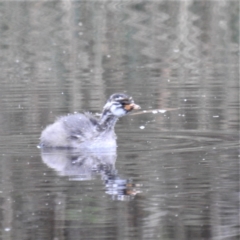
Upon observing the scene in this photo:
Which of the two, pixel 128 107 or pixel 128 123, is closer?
pixel 128 107

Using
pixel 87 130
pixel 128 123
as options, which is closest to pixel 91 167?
pixel 87 130

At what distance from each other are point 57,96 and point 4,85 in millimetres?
1911

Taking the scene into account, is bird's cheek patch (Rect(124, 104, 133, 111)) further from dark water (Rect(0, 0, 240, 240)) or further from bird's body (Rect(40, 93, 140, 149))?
dark water (Rect(0, 0, 240, 240))

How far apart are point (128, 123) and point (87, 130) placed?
156 centimetres

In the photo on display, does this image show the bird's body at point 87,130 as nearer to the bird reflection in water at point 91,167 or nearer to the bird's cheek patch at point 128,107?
the bird's cheek patch at point 128,107

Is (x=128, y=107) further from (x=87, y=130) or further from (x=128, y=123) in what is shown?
(x=128, y=123)

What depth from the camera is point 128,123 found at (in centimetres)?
1245

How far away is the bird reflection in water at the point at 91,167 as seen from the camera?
8688 mm

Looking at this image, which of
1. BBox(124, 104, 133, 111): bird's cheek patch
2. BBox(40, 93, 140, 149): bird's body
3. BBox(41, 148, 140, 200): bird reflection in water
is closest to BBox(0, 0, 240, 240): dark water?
BBox(41, 148, 140, 200): bird reflection in water

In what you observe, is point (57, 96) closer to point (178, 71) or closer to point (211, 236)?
point (178, 71)

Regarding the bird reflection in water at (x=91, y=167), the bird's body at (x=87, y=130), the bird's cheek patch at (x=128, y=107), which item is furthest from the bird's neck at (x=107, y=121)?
the bird reflection in water at (x=91, y=167)

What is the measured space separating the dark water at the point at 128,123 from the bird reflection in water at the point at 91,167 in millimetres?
19

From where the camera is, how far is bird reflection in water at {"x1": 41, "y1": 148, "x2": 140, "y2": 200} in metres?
8.69

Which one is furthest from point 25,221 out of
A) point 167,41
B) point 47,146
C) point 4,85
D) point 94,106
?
point 167,41
